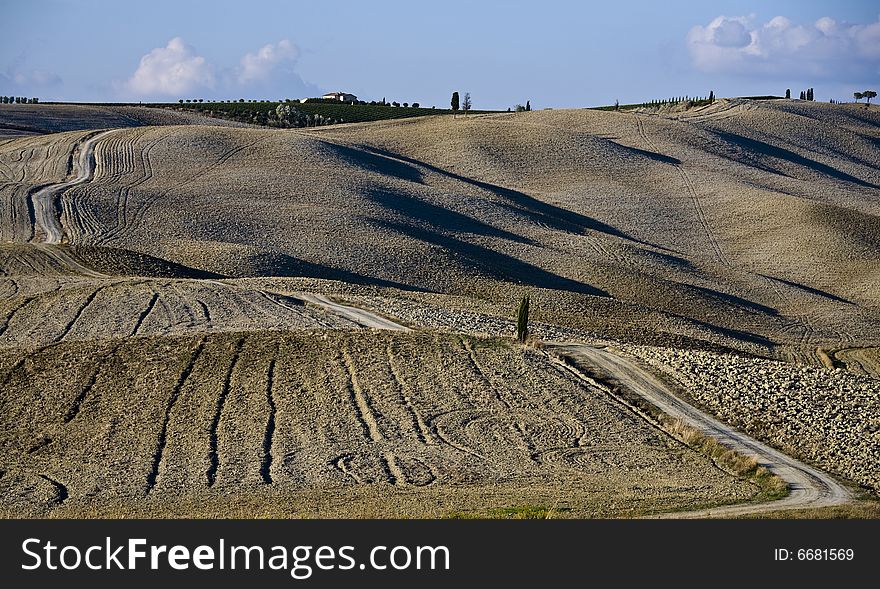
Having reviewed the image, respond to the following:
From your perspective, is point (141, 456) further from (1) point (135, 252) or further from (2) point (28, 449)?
(1) point (135, 252)

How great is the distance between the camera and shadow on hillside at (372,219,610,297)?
49.5m

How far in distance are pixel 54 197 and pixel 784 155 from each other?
63.1 metres

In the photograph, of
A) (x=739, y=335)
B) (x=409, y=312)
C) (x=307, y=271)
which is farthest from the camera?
(x=307, y=271)

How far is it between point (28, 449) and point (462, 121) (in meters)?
78.9

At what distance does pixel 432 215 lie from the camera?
2378 inches

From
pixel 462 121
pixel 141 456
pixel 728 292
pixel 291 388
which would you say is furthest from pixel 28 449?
pixel 462 121

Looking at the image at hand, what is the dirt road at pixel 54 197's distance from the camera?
163 feet

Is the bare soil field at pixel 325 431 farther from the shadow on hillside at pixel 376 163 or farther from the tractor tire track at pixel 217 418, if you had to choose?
the shadow on hillside at pixel 376 163

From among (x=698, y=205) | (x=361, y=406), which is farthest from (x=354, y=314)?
(x=698, y=205)

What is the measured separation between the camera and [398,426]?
73.6 ft

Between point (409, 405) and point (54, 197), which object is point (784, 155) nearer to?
point (54, 197)

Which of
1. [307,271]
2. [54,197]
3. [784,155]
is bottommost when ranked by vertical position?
[307,271]
